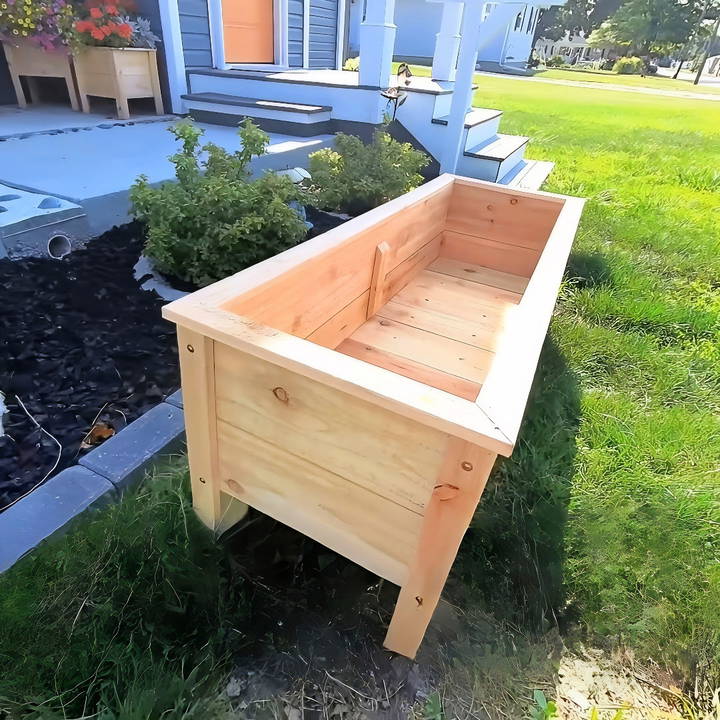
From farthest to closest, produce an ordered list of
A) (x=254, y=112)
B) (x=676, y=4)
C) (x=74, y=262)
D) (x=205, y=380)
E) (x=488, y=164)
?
(x=676, y=4) < (x=254, y=112) < (x=488, y=164) < (x=74, y=262) < (x=205, y=380)

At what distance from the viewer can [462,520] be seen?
33.7 inches

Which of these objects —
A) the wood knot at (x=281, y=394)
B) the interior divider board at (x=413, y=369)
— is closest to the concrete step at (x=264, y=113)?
the interior divider board at (x=413, y=369)

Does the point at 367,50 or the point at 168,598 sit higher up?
the point at 367,50

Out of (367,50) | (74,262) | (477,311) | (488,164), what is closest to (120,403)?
(74,262)

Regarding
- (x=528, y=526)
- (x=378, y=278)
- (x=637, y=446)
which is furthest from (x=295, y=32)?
(x=528, y=526)

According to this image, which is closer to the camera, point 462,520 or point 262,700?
point 462,520

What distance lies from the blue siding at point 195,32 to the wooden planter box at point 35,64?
118 cm

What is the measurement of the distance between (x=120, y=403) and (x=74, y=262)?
1.00 m

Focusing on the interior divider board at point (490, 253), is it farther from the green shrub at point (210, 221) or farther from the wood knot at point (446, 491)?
the wood knot at point (446, 491)

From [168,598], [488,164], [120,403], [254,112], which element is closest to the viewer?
[168,598]

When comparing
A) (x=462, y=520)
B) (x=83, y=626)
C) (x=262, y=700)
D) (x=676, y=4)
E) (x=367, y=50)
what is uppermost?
(x=676, y=4)

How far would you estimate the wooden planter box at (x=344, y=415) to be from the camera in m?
0.81

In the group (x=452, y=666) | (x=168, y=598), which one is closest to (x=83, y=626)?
(x=168, y=598)

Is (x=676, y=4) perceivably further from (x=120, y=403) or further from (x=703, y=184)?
(x=120, y=403)
